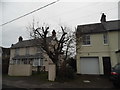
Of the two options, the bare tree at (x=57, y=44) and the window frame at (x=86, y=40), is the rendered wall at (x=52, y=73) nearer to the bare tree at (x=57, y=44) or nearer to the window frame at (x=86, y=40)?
the bare tree at (x=57, y=44)

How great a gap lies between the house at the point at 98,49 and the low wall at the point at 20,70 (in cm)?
714

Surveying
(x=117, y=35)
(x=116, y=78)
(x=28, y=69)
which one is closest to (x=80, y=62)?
(x=117, y=35)

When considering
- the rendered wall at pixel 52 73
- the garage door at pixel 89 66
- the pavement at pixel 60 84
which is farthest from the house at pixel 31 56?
the pavement at pixel 60 84

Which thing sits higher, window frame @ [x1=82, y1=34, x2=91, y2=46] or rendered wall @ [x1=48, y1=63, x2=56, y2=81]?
window frame @ [x1=82, y1=34, x2=91, y2=46]

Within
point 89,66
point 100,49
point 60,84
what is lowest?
point 60,84

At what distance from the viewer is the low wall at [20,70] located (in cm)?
1858

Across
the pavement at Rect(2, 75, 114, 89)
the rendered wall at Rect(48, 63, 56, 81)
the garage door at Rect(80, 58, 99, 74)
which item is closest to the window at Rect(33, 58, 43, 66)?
the garage door at Rect(80, 58, 99, 74)

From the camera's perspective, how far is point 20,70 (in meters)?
18.9

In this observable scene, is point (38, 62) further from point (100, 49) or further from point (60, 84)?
point (60, 84)

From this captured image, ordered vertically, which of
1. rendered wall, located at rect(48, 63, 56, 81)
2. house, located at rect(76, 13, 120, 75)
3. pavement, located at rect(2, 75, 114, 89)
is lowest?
pavement, located at rect(2, 75, 114, 89)

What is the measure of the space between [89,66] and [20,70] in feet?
32.9

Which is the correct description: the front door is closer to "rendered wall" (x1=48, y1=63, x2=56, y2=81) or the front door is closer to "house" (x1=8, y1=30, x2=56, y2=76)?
"rendered wall" (x1=48, y1=63, x2=56, y2=81)

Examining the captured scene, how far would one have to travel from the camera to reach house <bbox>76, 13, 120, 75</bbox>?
56.1ft

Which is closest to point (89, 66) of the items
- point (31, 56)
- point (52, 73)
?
point (52, 73)
